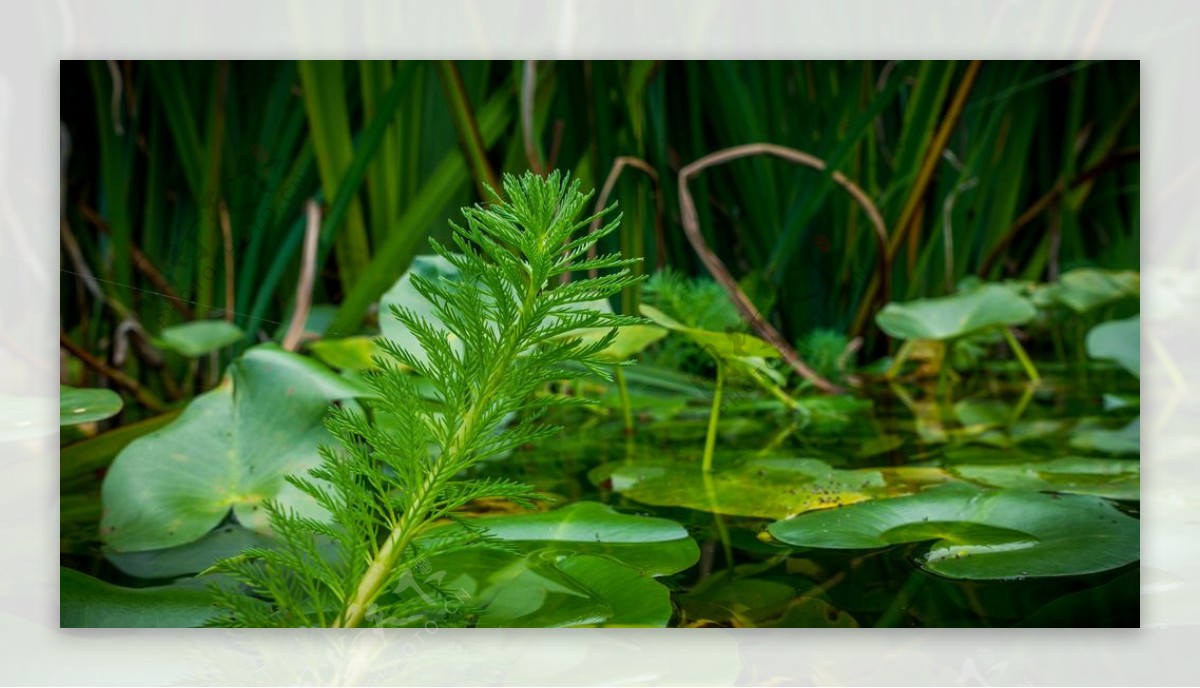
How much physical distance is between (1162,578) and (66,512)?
99 centimetres

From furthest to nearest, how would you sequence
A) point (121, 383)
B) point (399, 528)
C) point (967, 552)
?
1. point (121, 383)
2. point (967, 552)
3. point (399, 528)

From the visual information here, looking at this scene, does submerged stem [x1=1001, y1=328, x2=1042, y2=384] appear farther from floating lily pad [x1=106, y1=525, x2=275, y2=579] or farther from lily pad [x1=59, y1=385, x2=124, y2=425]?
lily pad [x1=59, y1=385, x2=124, y2=425]

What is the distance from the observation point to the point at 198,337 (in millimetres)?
917

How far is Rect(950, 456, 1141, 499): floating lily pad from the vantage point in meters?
0.88

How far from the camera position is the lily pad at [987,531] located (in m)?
0.79

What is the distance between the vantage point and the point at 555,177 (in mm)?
478

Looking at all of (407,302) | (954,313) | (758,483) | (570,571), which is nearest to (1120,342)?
(954,313)

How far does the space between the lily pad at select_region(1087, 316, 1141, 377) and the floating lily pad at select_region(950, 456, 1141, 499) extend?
10 cm

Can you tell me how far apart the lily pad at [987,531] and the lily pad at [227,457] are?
42cm

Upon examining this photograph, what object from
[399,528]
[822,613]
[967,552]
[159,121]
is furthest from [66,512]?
[967,552]

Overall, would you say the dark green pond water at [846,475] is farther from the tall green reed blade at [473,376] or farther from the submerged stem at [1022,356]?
the tall green reed blade at [473,376]

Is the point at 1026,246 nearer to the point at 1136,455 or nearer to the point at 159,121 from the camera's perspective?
the point at 1136,455

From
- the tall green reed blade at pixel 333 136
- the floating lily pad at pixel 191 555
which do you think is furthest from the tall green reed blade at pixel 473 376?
the tall green reed blade at pixel 333 136

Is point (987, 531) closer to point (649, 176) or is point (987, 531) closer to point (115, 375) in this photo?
point (649, 176)
